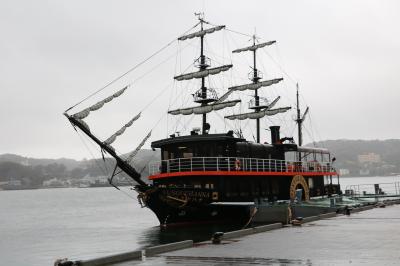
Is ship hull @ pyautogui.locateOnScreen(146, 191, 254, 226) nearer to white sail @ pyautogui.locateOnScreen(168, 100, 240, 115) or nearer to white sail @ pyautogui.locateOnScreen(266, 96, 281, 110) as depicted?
white sail @ pyautogui.locateOnScreen(168, 100, 240, 115)

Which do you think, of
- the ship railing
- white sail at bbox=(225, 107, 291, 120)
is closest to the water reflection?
the ship railing

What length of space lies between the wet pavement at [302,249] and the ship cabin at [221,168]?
11.6m

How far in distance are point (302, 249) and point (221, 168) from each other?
1764cm

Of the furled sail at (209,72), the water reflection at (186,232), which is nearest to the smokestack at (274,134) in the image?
the furled sail at (209,72)

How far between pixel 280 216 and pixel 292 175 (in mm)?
9246

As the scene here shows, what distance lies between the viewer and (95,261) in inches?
530

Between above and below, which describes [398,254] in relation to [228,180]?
below

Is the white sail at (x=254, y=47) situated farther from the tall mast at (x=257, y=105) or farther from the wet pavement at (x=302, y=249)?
the wet pavement at (x=302, y=249)

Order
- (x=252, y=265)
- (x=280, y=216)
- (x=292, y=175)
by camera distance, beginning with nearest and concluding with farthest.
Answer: (x=252, y=265) < (x=280, y=216) < (x=292, y=175)

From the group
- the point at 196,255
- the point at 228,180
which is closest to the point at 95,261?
the point at 196,255

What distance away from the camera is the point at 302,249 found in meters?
15.5

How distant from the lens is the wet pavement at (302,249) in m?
13.4

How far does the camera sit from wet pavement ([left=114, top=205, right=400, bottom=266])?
43.9 feet

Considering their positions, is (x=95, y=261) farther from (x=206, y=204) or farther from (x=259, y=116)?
(x=259, y=116)
